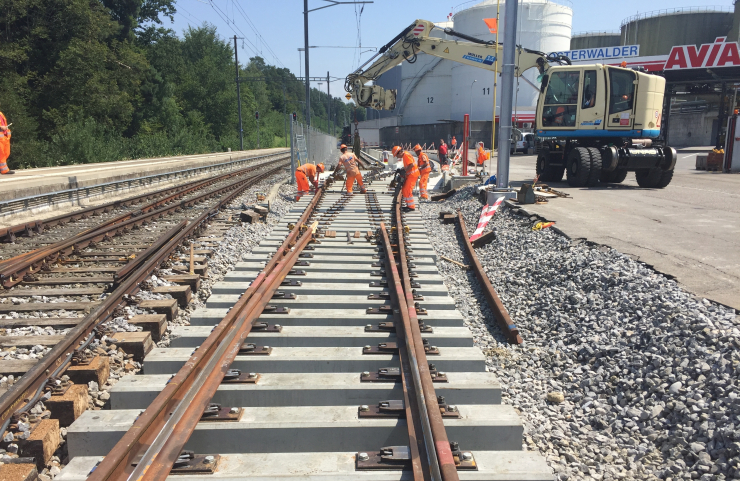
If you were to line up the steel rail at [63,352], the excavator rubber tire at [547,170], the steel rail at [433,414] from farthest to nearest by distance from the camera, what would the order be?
the excavator rubber tire at [547,170] → the steel rail at [63,352] → the steel rail at [433,414]

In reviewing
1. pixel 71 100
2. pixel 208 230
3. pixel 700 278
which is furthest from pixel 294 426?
pixel 71 100

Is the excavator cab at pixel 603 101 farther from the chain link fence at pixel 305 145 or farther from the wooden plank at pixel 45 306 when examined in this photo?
the wooden plank at pixel 45 306

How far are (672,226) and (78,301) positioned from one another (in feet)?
30.4

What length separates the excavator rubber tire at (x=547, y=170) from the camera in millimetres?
16391

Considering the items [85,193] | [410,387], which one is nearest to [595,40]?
[85,193]

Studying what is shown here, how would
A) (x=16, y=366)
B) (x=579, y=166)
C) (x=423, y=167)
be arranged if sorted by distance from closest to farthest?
(x=16, y=366)
(x=423, y=167)
(x=579, y=166)

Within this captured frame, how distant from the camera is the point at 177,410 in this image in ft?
9.90

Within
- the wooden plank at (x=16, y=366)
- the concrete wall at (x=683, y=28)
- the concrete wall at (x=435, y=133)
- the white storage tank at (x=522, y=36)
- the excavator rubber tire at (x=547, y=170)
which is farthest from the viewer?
the concrete wall at (x=683, y=28)

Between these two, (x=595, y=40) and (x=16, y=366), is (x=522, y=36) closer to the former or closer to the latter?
(x=595, y=40)

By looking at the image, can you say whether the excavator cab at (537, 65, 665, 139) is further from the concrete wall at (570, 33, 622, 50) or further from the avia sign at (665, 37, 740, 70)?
the concrete wall at (570, 33, 622, 50)

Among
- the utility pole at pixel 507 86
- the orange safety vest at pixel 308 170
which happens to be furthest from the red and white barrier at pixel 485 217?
the orange safety vest at pixel 308 170

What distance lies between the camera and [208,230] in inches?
379

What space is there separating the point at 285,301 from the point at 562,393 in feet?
8.91

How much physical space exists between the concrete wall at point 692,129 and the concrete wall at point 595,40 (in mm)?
27895
